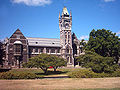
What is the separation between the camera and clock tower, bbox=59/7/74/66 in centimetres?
6912

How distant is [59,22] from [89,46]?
86.5ft

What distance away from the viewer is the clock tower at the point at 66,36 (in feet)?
227

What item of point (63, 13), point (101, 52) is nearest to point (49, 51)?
point (63, 13)

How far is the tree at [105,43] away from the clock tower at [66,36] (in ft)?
54.8

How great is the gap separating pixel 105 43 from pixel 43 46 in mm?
28687

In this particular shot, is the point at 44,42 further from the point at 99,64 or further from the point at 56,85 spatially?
the point at 56,85

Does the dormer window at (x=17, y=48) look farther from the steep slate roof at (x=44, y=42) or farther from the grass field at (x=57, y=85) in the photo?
the grass field at (x=57, y=85)

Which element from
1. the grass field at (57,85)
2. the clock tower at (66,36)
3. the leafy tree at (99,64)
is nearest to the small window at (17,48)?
the clock tower at (66,36)

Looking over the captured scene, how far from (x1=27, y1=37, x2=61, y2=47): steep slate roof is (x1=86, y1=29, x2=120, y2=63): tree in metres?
21.2

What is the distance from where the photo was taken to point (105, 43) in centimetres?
4975

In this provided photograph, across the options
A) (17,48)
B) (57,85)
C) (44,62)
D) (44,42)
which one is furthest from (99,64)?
(44,42)

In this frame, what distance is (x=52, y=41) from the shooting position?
7269cm

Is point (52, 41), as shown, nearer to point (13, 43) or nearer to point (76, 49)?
point (76, 49)

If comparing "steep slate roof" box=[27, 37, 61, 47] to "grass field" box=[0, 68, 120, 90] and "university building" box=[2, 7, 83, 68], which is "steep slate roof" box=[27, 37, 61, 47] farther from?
"grass field" box=[0, 68, 120, 90]
